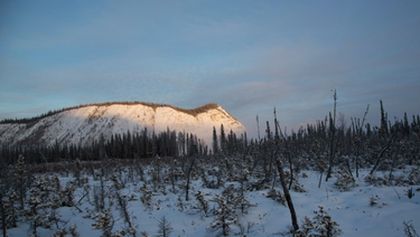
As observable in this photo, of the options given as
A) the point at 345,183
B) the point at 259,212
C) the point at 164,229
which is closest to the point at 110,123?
the point at 345,183

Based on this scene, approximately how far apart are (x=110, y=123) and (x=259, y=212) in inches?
3152

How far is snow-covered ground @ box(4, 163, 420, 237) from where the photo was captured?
1414 cm

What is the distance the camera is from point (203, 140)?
89812 mm

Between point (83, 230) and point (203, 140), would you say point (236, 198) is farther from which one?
point (203, 140)

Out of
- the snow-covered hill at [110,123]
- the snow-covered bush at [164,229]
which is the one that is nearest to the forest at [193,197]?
the snow-covered bush at [164,229]

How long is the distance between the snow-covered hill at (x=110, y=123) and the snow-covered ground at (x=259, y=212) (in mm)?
70103

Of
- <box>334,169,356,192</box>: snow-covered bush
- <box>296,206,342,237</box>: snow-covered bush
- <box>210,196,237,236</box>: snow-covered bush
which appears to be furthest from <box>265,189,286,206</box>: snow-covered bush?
<box>334,169,356,192</box>: snow-covered bush

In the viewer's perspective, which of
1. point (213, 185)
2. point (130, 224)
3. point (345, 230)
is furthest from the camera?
point (213, 185)

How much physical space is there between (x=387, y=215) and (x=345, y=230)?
1928 millimetres

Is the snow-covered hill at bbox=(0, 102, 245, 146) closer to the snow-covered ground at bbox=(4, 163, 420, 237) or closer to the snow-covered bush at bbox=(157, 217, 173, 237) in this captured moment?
the snow-covered ground at bbox=(4, 163, 420, 237)

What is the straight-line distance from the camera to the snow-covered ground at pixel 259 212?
14141mm

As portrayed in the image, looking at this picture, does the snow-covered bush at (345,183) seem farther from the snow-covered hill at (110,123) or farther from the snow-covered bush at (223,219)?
the snow-covered hill at (110,123)

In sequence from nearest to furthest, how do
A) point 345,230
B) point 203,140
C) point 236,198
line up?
1. point 345,230
2. point 236,198
3. point 203,140

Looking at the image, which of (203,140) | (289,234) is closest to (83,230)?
(289,234)
